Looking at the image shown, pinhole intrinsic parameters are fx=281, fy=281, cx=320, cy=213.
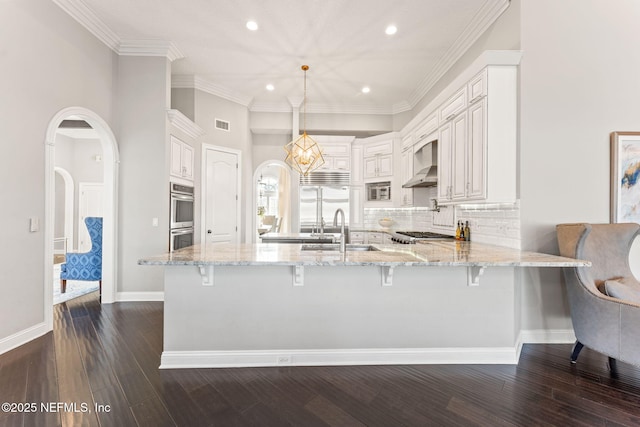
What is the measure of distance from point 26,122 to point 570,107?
5428mm

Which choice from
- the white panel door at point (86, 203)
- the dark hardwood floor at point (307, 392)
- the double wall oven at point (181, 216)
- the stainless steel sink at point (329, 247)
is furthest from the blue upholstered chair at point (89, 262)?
the white panel door at point (86, 203)

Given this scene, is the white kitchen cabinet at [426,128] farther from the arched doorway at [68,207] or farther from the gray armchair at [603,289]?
the arched doorway at [68,207]

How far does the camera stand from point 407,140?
505 cm

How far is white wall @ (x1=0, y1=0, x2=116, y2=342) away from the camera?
2.61m

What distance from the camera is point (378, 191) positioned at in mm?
5875

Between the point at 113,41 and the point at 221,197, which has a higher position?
the point at 113,41

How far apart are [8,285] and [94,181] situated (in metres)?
5.92

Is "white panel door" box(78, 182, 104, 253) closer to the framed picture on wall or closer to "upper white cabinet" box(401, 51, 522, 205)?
"upper white cabinet" box(401, 51, 522, 205)

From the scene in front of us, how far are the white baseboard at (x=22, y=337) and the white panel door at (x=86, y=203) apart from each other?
567cm

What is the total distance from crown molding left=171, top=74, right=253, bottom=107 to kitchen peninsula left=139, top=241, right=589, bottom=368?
3782 mm

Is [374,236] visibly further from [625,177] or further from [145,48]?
[145,48]

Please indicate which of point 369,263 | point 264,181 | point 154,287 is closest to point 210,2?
point 369,263

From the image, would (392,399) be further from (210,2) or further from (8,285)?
(210,2)

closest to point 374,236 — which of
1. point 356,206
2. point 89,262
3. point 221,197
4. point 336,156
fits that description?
Result: point 356,206
